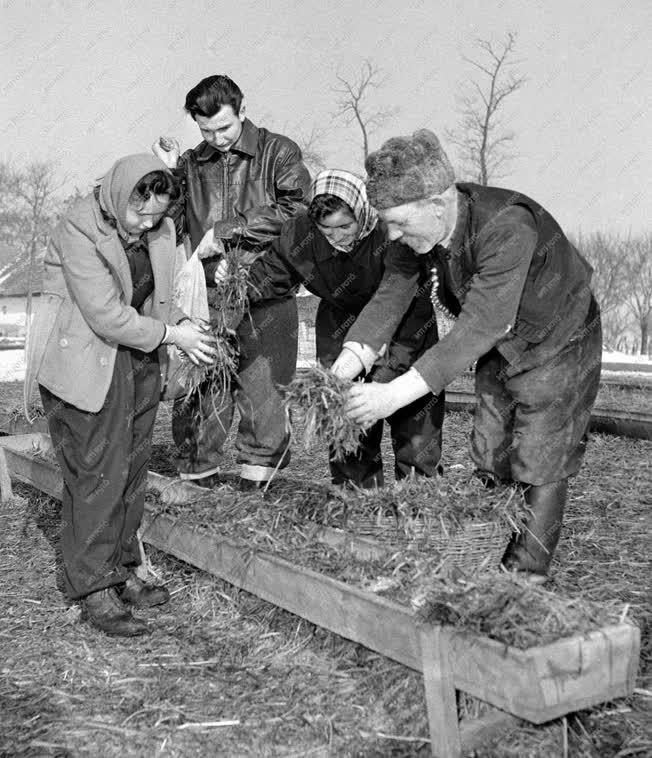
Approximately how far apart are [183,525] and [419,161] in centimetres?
189

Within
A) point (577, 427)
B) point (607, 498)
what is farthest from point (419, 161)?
point (607, 498)

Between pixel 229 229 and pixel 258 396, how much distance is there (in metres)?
0.92

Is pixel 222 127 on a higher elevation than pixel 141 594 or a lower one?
higher

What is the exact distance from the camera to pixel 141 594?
4230mm

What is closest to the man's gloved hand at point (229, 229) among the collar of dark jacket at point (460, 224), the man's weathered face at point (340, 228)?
the man's weathered face at point (340, 228)

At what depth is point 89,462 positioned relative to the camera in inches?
153

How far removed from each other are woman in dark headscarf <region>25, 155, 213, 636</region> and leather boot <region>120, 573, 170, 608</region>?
0.14m

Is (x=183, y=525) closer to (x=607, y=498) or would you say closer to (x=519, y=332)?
(x=519, y=332)

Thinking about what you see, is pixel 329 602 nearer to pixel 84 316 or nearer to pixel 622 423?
pixel 84 316

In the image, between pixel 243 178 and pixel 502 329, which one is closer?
pixel 502 329

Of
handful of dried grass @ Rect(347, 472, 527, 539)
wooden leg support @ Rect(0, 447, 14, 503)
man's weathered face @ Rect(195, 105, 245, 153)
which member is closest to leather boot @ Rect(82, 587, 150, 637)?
handful of dried grass @ Rect(347, 472, 527, 539)

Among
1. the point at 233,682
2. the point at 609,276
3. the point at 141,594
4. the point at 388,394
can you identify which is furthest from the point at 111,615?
the point at 609,276

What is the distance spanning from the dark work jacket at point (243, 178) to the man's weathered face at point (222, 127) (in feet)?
0.18

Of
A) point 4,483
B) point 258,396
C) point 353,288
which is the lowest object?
point 4,483
